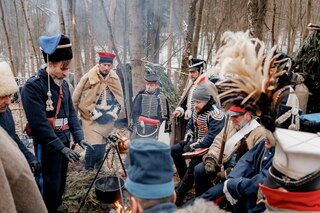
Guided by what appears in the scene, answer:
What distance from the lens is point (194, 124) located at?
16.5ft

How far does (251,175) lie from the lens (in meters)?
3.28

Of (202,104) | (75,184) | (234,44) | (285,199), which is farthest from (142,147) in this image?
(75,184)

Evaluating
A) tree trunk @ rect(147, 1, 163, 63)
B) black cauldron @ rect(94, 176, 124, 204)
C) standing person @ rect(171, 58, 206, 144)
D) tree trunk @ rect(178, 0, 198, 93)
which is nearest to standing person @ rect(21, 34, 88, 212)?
black cauldron @ rect(94, 176, 124, 204)

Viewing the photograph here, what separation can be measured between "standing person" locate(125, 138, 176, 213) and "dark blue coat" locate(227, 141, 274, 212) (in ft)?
5.38

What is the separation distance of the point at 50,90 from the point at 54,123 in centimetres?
43

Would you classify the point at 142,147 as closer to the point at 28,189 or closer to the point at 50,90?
the point at 28,189

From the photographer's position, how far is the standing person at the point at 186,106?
5.89m

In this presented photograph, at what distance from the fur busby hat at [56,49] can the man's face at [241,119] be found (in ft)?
7.13

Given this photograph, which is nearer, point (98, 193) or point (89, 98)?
point (98, 193)

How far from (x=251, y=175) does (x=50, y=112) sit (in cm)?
253

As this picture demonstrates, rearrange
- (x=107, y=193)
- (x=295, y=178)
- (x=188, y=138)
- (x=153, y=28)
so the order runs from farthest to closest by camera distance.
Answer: (x=153, y=28)
(x=188, y=138)
(x=107, y=193)
(x=295, y=178)

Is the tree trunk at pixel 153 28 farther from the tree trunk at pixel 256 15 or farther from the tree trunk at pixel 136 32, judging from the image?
the tree trunk at pixel 256 15

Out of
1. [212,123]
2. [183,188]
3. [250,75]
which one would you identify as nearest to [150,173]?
[250,75]

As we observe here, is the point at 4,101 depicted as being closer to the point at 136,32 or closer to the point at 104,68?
the point at 104,68
